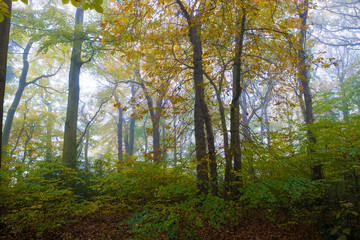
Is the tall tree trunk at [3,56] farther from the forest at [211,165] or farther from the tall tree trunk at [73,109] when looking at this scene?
the tall tree trunk at [73,109]

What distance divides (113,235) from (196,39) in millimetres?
4788

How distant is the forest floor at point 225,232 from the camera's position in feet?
12.4

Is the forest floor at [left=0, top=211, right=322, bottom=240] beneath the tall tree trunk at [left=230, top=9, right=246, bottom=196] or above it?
beneath

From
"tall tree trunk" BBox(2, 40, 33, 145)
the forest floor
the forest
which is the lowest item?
the forest floor

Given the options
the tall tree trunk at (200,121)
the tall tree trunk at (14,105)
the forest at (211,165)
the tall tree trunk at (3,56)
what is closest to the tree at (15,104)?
the tall tree trunk at (14,105)

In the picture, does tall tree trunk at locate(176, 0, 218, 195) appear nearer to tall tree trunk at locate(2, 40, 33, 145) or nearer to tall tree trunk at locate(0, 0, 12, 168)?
tall tree trunk at locate(0, 0, 12, 168)

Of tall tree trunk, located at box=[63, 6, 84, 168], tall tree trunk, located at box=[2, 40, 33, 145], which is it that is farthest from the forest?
tall tree trunk, located at box=[2, 40, 33, 145]

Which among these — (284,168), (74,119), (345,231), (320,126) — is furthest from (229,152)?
(74,119)

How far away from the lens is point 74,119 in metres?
8.27

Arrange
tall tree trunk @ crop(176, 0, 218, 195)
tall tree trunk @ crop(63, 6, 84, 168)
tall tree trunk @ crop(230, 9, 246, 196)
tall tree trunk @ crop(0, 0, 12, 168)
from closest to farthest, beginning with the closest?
1. tall tree trunk @ crop(0, 0, 12, 168)
2. tall tree trunk @ crop(230, 9, 246, 196)
3. tall tree trunk @ crop(176, 0, 218, 195)
4. tall tree trunk @ crop(63, 6, 84, 168)

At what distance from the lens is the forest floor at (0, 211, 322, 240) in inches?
148

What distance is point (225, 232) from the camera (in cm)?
403

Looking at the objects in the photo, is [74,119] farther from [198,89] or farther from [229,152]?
[229,152]

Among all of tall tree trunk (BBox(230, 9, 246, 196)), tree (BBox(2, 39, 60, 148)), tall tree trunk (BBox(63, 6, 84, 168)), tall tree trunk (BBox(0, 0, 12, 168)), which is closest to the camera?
tall tree trunk (BBox(0, 0, 12, 168))
